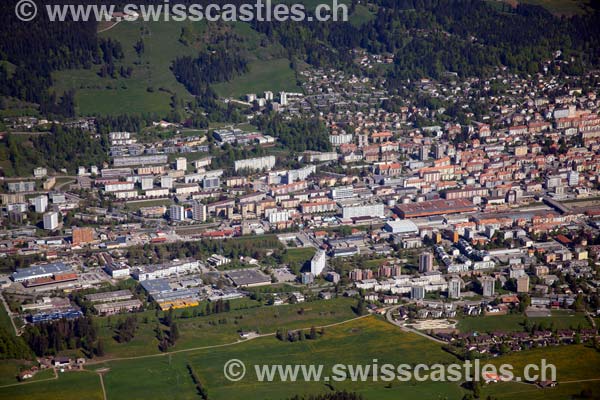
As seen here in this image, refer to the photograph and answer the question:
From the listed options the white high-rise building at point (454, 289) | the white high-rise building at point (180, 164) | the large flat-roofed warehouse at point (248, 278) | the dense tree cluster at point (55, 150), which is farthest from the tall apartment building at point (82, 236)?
the white high-rise building at point (454, 289)

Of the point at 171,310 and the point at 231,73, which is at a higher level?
the point at 231,73

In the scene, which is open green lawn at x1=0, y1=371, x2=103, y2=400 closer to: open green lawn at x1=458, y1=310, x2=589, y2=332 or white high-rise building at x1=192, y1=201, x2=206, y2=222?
open green lawn at x1=458, y1=310, x2=589, y2=332

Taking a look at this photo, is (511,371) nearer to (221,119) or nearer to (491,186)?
(491,186)

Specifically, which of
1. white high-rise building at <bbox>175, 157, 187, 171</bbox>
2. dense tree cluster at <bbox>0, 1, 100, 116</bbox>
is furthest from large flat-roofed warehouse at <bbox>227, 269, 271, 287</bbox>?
dense tree cluster at <bbox>0, 1, 100, 116</bbox>

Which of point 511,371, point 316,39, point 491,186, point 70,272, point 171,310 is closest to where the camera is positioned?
point 511,371

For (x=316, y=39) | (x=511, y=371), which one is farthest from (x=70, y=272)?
(x=316, y=39)

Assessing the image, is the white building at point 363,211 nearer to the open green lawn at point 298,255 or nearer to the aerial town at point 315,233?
the aerial town at point 315,233
